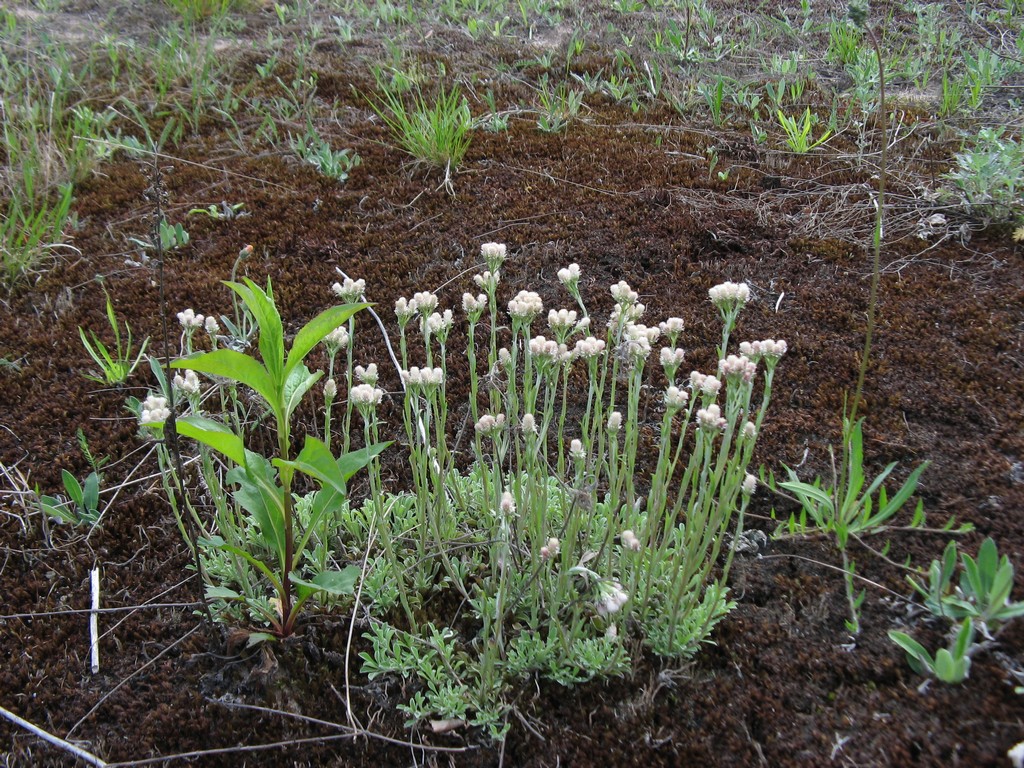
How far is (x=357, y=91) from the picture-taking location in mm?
4953

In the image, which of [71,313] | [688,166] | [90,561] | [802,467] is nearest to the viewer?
[90,561]

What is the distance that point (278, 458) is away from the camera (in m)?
1.73

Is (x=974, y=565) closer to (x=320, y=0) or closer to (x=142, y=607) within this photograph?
(x=142, y=607)

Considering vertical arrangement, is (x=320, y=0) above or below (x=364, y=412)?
above

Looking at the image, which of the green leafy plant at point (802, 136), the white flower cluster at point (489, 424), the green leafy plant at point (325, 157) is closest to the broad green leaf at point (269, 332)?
the white flower cluster at point (489, 424)

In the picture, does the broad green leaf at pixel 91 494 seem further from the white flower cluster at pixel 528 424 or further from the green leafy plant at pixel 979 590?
the green leafy plant at pixel 979 590

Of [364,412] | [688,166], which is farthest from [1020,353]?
[364,412]

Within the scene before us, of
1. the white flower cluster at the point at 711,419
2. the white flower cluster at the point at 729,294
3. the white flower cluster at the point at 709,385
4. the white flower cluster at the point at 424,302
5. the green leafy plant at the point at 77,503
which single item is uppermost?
the white flower cluster at the point at 729,294

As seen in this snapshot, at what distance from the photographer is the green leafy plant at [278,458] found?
155 centimetres

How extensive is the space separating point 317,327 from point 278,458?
0.34 metres

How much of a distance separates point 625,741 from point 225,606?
1076 mm

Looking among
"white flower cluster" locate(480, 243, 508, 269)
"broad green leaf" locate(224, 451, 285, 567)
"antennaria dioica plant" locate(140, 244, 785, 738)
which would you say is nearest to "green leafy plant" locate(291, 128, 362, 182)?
"antennaria dioica plant" locate(140, 244, 785, 738)

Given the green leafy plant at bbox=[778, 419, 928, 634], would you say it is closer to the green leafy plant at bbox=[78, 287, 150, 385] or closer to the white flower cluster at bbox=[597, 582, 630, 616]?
the white flower cluster at bbox=[597, 582, 630, 616]

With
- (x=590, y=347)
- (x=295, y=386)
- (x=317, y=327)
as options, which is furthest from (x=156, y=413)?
(x=590, y=347)
